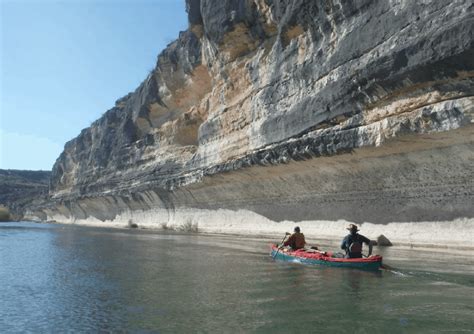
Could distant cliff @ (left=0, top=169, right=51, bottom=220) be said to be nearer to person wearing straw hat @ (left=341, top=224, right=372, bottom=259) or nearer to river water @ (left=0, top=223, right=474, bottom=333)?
river water @ (left=0, top=223, right=474, bottom=333)

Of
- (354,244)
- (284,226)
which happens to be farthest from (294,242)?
(284,226)

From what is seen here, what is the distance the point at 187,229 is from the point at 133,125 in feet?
50.1

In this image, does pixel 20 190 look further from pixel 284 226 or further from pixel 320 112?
pixel 320 112

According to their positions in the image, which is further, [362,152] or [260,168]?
A: [260,168]

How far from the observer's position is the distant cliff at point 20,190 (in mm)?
80750

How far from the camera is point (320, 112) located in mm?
16969

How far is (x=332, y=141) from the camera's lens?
1581 cm

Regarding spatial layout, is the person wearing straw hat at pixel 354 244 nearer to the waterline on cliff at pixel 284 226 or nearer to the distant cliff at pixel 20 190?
the waterline on cliff at pixel 284 226

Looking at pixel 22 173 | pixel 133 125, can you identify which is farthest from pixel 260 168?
pixel 22 173

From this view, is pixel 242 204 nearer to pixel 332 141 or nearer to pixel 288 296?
pixel 332 141

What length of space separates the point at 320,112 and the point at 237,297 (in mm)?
10605

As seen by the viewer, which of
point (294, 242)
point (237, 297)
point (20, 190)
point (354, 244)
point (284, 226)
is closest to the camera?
point (237, 297)

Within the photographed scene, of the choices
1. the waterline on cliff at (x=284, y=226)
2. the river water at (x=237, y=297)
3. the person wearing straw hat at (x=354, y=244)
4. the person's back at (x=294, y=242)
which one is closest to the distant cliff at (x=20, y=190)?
the waterline on cliff at (x=284, y=226)

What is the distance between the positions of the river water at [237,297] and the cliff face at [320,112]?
3.24 metres
